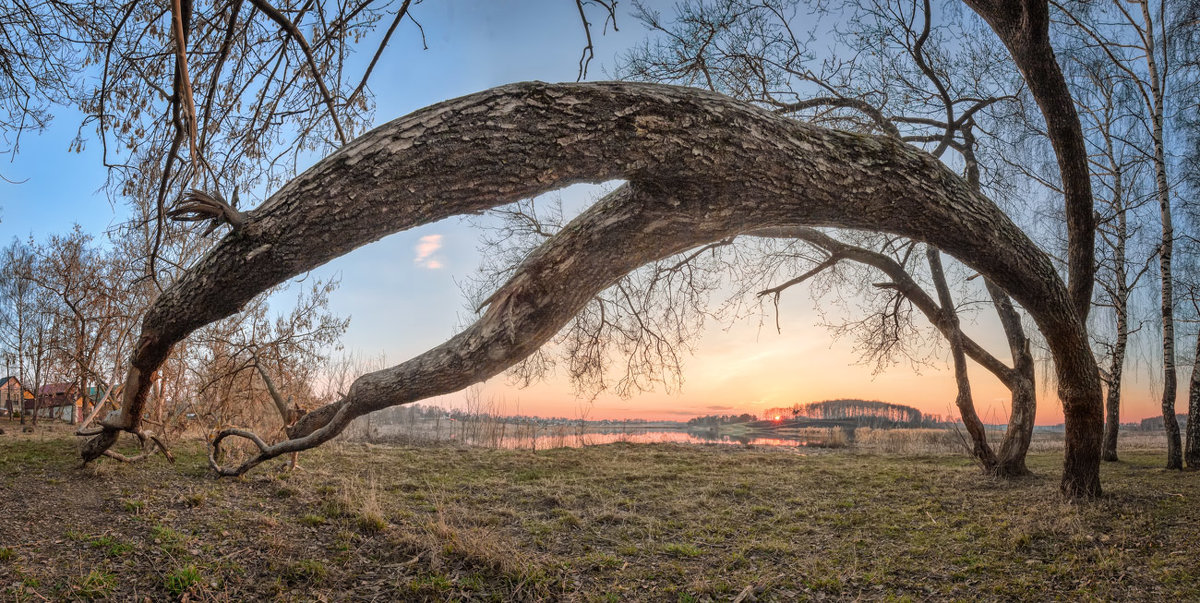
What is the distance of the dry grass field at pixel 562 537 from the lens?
3156mm

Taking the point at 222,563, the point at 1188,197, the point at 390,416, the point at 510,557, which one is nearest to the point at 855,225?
the point at 510,557

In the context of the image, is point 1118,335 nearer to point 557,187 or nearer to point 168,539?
point 557,187

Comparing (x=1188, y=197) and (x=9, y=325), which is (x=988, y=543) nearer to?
(x=1188, y=197)

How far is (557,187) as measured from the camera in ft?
9.25

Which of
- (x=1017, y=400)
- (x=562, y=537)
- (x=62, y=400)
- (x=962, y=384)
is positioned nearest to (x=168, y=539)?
(x=562, y=537)

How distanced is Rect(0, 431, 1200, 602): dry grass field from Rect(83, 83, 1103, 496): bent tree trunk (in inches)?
26.6

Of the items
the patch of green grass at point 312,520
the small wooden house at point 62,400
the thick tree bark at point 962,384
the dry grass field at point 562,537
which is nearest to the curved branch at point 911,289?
the thick tree bark at point 962,384

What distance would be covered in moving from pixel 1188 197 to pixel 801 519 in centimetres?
840

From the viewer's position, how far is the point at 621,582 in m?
3.36

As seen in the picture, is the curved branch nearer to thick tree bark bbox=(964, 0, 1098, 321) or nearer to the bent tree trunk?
thick tree bark bbox=(964, 0, 1098, 321)

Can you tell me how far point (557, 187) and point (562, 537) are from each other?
103 inches

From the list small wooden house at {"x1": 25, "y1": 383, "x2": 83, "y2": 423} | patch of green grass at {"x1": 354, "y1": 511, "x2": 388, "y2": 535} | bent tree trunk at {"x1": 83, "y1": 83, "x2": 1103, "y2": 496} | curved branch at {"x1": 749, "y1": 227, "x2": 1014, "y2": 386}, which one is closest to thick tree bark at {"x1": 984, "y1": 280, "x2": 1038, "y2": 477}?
curved branch at {"x1": 749, "y1": 227, "x2": 1014, "y2": 386}

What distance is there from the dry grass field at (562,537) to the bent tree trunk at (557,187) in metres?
0.68

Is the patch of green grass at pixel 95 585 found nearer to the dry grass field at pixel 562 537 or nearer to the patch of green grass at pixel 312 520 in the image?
the dry grass field at pixel 562 537
